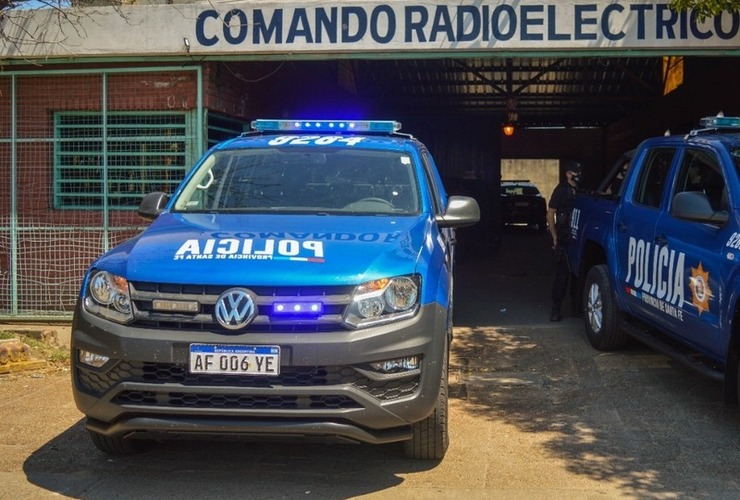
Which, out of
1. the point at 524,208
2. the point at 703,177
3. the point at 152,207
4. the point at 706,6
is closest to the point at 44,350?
the point at 152,207

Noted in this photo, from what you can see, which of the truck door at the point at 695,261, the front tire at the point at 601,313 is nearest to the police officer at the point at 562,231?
the front tire at the point at 601,313

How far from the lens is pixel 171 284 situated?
13.4 ft

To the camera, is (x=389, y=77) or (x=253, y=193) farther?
(x=389, y=77)

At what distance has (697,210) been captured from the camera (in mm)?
5172

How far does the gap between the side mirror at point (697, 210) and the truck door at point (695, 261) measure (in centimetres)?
7

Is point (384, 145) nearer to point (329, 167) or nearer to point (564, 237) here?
point (329, 167)

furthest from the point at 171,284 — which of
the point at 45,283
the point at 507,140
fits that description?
the point at 507,140

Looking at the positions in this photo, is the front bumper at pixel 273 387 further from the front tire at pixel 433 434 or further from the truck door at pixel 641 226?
the truck door at pixel 641 226

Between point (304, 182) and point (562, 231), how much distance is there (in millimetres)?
4444

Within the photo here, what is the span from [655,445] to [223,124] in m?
6.17

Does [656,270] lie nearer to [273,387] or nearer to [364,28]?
[273,387]

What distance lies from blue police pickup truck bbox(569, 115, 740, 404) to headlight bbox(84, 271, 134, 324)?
349 cm

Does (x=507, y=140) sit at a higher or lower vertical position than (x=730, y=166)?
higher

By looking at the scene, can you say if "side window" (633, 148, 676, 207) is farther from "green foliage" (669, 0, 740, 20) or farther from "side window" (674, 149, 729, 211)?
"green foliage" (669, 0, 740, 20)
